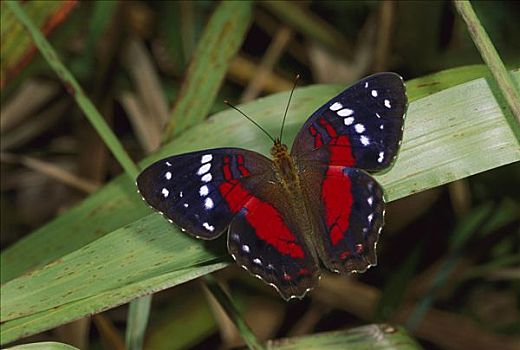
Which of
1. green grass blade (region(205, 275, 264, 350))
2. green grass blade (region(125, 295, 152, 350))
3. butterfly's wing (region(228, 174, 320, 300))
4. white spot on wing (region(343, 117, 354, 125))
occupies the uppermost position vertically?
white spot on wing (region(343, 117, 354, 125))

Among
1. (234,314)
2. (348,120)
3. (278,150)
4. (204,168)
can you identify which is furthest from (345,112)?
(234,314)

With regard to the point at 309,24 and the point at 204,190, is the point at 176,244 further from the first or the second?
the point at 309,24

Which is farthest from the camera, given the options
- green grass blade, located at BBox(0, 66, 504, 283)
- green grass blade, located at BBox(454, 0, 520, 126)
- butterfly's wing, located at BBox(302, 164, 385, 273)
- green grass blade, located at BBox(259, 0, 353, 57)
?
green grass blade, located at BBox(259, 0, 353, 57)

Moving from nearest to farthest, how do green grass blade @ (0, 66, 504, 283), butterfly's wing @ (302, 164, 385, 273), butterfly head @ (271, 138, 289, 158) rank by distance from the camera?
butterfly's wing @ (302, 164, 385, 273) < butterfly head @ (271, 138, 289, 158) < green grass blade @ (0, 66, 504, 283)

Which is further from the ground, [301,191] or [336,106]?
[336,106]

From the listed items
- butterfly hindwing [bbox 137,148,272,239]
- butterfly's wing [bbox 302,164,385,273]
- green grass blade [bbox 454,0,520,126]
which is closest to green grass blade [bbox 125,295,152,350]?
butterfly hindwing [bbox 137,148,272,239]

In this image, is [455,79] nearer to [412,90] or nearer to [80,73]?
[412,90]

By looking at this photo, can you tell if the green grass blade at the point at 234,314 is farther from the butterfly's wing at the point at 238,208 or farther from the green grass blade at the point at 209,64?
the green grass blade at the point at 209,64

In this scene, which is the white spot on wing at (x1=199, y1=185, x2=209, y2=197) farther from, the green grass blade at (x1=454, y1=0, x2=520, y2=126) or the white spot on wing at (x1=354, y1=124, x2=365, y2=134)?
the green grass blade at (x1=454, y1=0, x2=520, y2=126)
